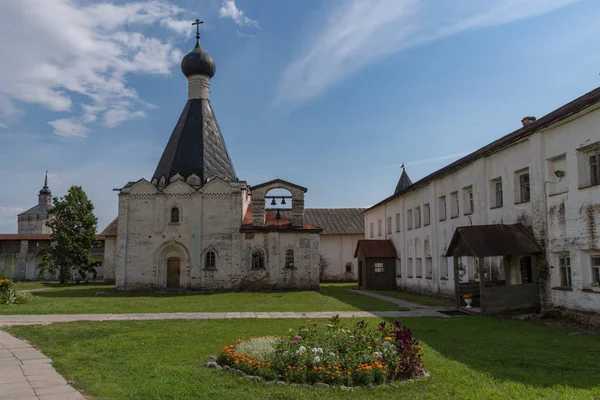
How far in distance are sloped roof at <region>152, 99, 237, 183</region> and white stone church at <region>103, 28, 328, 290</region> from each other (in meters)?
1.29

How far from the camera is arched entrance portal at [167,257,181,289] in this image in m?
29.6

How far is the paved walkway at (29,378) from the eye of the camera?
6.34 m

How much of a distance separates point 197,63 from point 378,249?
18.1 metres

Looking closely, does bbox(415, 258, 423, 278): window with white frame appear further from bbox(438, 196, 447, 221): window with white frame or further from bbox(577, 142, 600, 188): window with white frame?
bbox(577, 142, 600, 188): window with white frame

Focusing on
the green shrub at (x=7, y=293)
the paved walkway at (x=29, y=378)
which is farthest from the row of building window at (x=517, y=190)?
the green shrub at (x=7, y=293)

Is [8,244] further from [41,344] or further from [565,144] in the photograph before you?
[565,144]

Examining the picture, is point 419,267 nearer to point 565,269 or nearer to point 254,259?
point 254,259

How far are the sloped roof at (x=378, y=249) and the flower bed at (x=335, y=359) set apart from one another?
22636 millimetres

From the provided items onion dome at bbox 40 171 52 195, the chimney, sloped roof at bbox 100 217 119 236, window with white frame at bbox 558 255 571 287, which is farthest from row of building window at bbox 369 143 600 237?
onion dome at bbox 40 171 52 195

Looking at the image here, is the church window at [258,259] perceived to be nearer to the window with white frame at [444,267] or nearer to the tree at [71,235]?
the window with white frame at [444,267]

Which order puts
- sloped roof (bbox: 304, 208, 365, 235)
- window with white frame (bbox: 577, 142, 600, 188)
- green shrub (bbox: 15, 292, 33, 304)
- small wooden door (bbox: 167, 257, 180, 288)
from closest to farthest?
window with white frame (bbox: 577, 142, 600, 188), green shrub (bbox: 15, 292, 33, 304), small wooden door (bbox: 167, 257, 180, 288), sloped roof (bbox: 304, 208, 365, 235)

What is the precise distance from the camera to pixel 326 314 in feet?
53.6

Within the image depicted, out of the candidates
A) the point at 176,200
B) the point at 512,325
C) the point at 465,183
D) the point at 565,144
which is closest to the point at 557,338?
the point at 512,325

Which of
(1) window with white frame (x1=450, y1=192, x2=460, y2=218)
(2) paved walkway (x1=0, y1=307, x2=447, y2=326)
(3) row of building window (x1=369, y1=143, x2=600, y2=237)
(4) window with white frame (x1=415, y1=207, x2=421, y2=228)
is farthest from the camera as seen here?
(4) window with white frame (x1=415, y1=207, x2=421, y2=228)
